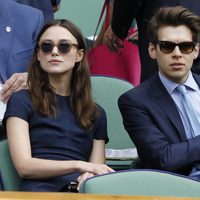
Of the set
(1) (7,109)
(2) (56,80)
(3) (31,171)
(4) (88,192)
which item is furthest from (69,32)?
(4) (88,192)

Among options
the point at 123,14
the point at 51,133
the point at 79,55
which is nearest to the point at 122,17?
the point at 123,14

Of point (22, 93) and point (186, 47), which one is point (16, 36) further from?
point (186, 47)

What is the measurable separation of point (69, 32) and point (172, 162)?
90cm

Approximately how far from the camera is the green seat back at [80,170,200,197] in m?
3.03

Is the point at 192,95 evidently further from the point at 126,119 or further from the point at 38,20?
the point at 38,20

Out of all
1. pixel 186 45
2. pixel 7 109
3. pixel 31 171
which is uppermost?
pixel 186 45

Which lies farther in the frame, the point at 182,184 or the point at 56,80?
the point at 56,80

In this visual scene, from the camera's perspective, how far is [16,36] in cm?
439

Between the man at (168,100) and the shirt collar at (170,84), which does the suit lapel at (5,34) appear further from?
the shirt collar at (170,84)

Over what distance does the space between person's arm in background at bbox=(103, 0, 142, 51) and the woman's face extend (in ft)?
1.45

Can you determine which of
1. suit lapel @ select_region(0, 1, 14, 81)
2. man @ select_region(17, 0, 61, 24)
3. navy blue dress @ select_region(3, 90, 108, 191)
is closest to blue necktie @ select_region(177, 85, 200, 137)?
navy blue dress @ select_region(3, 90, 108, 191)

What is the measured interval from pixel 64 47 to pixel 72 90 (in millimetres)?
236

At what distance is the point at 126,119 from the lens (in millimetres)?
3854

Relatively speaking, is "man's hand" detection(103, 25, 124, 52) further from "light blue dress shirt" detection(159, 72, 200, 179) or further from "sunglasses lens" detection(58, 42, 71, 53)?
"light blue dress shirt" detection(159, 72, 200, 179)
